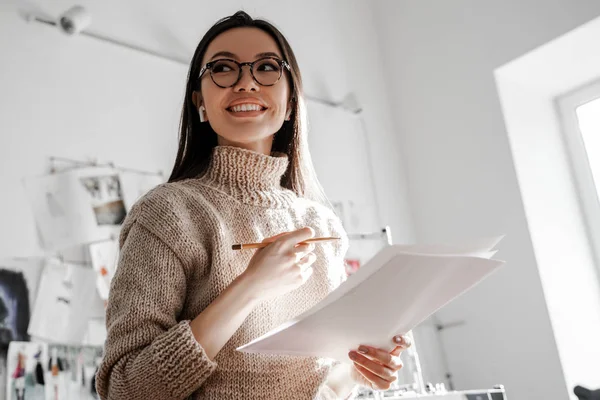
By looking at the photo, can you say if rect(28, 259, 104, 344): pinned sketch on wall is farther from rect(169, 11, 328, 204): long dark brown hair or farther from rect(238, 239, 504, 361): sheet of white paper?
rect(238, 239, 504, 361): sheet of white paper

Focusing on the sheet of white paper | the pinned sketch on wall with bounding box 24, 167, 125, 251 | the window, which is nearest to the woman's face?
the sheet of white paper

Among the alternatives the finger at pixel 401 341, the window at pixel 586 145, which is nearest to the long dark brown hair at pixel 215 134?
the finger at pixel 401 341

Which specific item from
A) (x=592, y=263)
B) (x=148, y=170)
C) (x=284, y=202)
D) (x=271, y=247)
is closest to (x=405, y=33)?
(x=592, y=263)

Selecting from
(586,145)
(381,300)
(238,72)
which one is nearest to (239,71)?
(238,72)

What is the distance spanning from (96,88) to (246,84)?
1.26 meters

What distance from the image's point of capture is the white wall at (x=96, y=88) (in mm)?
1828

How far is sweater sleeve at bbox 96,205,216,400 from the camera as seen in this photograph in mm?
719

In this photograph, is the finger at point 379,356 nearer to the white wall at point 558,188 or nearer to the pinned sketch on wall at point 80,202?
the pinned sketch on wall at point 80,202

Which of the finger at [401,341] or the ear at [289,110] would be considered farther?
the ear at [289,110]

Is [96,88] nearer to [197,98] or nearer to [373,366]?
[197,98]

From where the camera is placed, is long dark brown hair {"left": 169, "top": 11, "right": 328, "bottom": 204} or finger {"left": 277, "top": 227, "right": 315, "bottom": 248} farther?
long dark brown hair {"left": 169, "top": 11, "right": 328, "bottom": 204}

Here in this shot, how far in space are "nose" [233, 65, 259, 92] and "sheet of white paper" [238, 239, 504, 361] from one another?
37 cm

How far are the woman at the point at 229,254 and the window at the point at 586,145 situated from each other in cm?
189

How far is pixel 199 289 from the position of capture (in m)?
0.83
